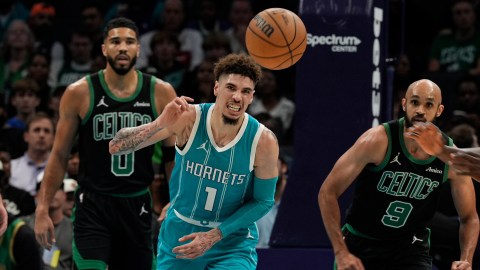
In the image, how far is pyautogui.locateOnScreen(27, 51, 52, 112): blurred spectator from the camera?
12.6 metres

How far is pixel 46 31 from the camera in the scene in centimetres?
1383

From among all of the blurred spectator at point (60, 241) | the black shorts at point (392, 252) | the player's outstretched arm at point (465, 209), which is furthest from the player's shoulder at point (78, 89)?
the player's outstretched arm at point (465, 209)

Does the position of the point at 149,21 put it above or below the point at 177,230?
above

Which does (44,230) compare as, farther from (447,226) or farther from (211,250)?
(447,226)

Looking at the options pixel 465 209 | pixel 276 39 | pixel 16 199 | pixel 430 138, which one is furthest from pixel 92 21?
pixel 430 138

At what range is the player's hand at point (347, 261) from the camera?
645cm

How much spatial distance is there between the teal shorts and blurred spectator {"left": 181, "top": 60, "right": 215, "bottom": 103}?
5139mm

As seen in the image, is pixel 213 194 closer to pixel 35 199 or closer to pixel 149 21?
pixel 35 199

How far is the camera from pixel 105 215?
7305 millimetres

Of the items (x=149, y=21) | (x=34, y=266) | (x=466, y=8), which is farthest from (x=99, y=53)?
(x=34, y=266)

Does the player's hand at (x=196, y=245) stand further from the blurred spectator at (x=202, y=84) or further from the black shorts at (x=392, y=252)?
the blurred spectator at (x=202, y=84)

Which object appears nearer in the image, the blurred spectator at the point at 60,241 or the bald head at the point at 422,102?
the bald head at the point at 422,102

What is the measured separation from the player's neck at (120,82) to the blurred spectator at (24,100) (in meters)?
4.56

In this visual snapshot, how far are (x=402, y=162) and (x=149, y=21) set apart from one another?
7.61m
